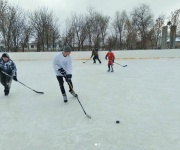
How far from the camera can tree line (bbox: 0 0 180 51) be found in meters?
24.0

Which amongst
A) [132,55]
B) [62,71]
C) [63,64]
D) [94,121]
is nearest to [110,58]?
[63,64]

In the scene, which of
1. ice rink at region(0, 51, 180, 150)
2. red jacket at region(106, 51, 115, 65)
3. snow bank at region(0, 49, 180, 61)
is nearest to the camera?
ice rink at region(0, 51, 180, 150)

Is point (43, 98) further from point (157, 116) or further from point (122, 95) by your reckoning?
point (157, 116)

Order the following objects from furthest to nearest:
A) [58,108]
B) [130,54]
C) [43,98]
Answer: [130,54], [43,98], [58,108]

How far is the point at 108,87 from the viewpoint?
556 centimetres

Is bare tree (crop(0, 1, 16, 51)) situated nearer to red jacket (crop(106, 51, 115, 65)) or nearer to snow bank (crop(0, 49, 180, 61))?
snow bank (crop(0, 49, 180, 61))

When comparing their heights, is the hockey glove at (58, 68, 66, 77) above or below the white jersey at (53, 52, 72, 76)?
below

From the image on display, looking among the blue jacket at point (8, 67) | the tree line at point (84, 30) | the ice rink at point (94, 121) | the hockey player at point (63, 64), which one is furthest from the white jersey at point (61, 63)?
the tree line at point (84, 30)

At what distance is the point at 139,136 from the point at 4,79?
3483 millimetres

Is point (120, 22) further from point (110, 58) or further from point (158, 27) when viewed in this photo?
point (110, 58)

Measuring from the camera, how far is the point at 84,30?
28359 millimetres

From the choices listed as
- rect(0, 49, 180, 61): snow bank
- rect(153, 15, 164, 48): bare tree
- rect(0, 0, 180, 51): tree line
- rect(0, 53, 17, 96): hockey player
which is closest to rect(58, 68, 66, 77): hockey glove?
rect(0, 53, 17, 96): hockey player

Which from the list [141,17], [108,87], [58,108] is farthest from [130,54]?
[141,17]

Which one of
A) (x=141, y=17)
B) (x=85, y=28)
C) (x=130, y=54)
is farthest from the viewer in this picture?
(x=141, y=17)
